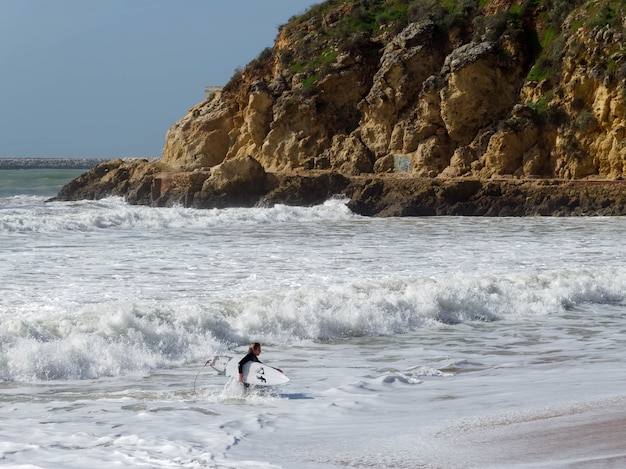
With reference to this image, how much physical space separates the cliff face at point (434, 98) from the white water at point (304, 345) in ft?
33.7

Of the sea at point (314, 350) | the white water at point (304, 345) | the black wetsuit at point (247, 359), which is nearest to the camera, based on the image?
the sea at point (314, 350)

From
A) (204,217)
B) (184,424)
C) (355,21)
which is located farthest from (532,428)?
(355,21)

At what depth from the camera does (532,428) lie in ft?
24.1

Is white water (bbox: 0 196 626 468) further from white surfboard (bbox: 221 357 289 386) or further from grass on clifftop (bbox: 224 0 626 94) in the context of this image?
grass on clifftop (bbox: 224 0 626 94)

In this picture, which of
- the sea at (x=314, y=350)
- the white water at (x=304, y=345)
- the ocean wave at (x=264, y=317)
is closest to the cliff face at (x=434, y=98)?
the white water at (x=304, y=345)

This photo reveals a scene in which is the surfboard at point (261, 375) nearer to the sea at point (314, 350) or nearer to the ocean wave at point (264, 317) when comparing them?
the sea at point (314, 350)

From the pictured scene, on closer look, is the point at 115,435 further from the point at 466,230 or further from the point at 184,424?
the point at 466,230

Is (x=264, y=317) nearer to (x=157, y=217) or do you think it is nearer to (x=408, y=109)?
(x=157, y=217)

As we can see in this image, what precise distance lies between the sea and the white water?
30mm

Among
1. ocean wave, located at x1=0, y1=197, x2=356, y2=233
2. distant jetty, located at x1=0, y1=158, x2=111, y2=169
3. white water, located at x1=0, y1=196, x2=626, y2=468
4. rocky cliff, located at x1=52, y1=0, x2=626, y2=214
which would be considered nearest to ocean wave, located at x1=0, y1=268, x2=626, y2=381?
white water, located at x1=0, y1=196, x2=626, y2=468

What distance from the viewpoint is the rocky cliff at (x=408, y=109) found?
31.4 m

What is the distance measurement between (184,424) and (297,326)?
468 cm

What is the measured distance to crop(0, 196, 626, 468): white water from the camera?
290 inches

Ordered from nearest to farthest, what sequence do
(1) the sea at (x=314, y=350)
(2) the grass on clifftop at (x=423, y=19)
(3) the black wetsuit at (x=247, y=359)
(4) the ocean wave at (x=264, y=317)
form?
(1) the sea at (x=314, y=350)
(3) the black wetsuit at (x=247, y=359)
(4) the ocean wave at (x=264, y=317)
(2) the grass on clifftop at (x=423, y=19)
